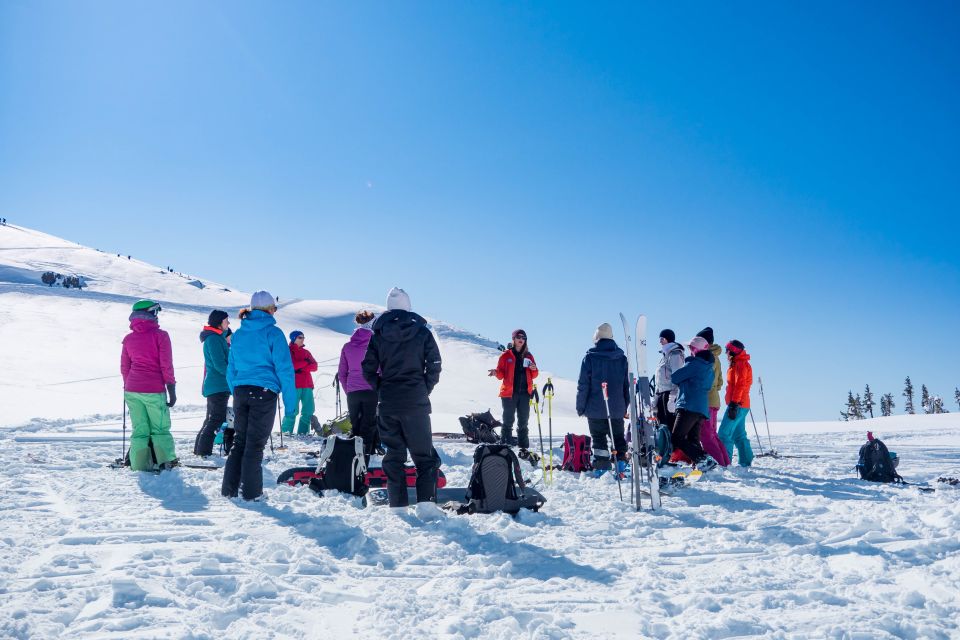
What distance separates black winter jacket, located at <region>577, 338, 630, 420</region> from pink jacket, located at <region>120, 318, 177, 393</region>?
18.5ft

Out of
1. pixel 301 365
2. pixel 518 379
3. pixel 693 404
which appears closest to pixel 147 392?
pixel 301 365

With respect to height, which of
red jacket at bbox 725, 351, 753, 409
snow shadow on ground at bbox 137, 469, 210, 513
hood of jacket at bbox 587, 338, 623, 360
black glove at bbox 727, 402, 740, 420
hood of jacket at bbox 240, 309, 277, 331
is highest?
hood of jacket at bbox 240, 309, 277, 331

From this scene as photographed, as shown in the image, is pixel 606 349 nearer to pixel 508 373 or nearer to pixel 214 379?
pixel 508 373

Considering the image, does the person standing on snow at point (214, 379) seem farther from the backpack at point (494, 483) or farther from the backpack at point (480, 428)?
the backpack at point (494, 483)

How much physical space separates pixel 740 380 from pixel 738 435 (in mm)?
912

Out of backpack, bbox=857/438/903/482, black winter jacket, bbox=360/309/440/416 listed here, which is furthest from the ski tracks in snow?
backpack, bbox=857/438/903/482

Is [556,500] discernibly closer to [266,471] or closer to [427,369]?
[427,369]

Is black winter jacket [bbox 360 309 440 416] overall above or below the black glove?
above

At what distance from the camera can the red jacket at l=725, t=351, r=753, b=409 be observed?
9367 mm

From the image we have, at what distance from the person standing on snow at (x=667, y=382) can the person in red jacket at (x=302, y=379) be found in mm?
6731

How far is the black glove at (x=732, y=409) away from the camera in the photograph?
9320mm

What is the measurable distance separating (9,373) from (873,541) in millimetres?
28656

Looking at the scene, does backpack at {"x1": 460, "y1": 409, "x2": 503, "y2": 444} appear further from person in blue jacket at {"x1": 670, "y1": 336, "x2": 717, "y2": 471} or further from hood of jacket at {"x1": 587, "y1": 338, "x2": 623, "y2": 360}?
person in blue jacket at {"x1": 670, "y1": 336, "x2": 717, "y2": 471}

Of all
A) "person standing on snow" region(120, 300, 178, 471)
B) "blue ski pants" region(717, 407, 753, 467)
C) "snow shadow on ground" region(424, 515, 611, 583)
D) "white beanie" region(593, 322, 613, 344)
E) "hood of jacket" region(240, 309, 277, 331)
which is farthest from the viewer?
"blue ski pants" region(717, 407, 753, 467)
